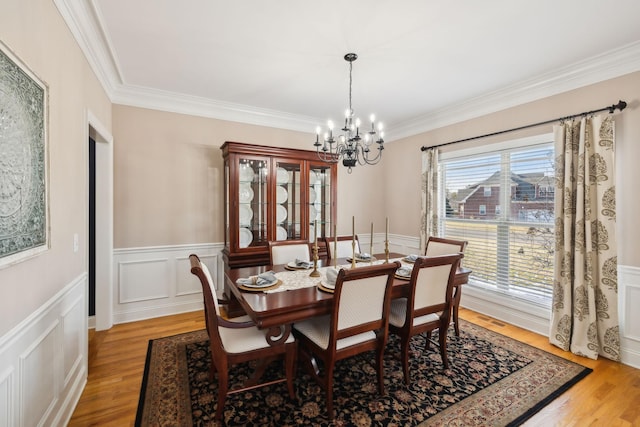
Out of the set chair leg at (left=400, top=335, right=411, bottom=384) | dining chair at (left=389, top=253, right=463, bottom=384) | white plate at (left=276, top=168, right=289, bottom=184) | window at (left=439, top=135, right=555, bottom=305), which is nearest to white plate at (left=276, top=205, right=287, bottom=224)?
white plate at (left=276, top=168, right=289, bottom=184)

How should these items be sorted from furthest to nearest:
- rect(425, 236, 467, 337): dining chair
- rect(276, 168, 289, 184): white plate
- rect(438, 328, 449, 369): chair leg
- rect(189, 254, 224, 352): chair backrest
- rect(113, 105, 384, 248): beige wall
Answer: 1. rect(276, 168, 289, 184): white plate
2. rect(113, 105, 384, 248): beige wall
3. rect(425, 236, 467, 337): dining chair
4. rect(438, 328, 449, 369): chair leg
5. rect(189, 254, 224, 352): chair backrest

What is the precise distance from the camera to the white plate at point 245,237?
352 cm

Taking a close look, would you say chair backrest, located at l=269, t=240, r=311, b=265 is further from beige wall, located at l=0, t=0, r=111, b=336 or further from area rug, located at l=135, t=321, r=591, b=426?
beige wall, located at l=0, t=0, r=111, b=336

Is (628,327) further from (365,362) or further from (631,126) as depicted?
(365,362)

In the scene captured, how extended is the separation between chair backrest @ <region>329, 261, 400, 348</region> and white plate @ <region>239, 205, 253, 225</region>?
211 cm

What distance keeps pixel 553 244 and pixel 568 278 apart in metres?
0.41

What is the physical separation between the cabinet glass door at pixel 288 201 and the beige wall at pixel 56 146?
1.98 meters

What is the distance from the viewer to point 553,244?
118 inches

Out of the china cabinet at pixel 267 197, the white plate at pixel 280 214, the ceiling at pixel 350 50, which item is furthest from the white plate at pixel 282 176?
the ceiling at pixel 350 50

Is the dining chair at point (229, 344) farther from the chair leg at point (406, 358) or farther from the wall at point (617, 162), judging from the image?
the wall at point (617, 162)

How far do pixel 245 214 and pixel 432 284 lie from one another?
7.58ft

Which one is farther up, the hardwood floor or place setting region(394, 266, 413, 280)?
place setting region(394, 266, 413, 280)

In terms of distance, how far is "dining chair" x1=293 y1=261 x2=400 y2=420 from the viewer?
1769mm

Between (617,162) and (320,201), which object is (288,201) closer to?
(320,201)
